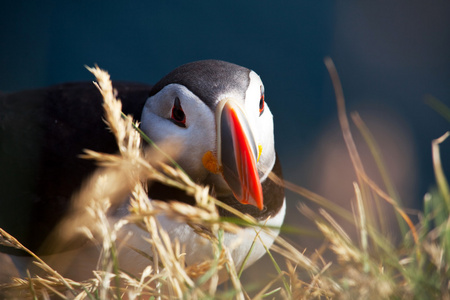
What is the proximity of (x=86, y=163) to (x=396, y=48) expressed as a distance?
2.60 meters

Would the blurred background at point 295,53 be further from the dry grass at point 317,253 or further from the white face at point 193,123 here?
the dry grass at point 317,253

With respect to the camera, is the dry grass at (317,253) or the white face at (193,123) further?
the white face at (193,123)

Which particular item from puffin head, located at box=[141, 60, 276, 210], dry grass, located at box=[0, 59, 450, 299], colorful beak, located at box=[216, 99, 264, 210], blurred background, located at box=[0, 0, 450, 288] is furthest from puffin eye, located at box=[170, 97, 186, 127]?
blurred background, located at box=[0, 0, 450, 288]

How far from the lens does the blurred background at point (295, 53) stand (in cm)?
327

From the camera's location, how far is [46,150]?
4.92 ft

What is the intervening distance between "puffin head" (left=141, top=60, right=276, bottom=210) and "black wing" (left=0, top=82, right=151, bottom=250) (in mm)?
194

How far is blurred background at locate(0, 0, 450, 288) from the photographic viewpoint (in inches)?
129

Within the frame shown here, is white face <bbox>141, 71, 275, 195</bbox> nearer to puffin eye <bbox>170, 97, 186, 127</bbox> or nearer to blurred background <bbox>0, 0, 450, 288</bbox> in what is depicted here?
puffin eye <bbox>170, 97, 186, 127</bbox>

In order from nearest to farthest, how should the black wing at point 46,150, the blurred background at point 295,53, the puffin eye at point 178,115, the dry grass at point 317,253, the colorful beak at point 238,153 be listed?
the dry grass at point 317,253 < the colorful beak at point 238,153 < the puffin eye at point 178,115 < the black wing at point 46,150 < the blurred background at point 295,53

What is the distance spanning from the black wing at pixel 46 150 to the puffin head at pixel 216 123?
194 mm

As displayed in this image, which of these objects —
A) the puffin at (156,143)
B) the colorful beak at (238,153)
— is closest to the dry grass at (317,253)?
the colorful beak at (238,153)

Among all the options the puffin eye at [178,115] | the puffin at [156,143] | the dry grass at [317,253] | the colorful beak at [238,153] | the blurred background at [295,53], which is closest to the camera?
the dry grass at [317,253]

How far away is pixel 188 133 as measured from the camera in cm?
122

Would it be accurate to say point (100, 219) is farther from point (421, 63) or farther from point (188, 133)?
point (421, 63)
